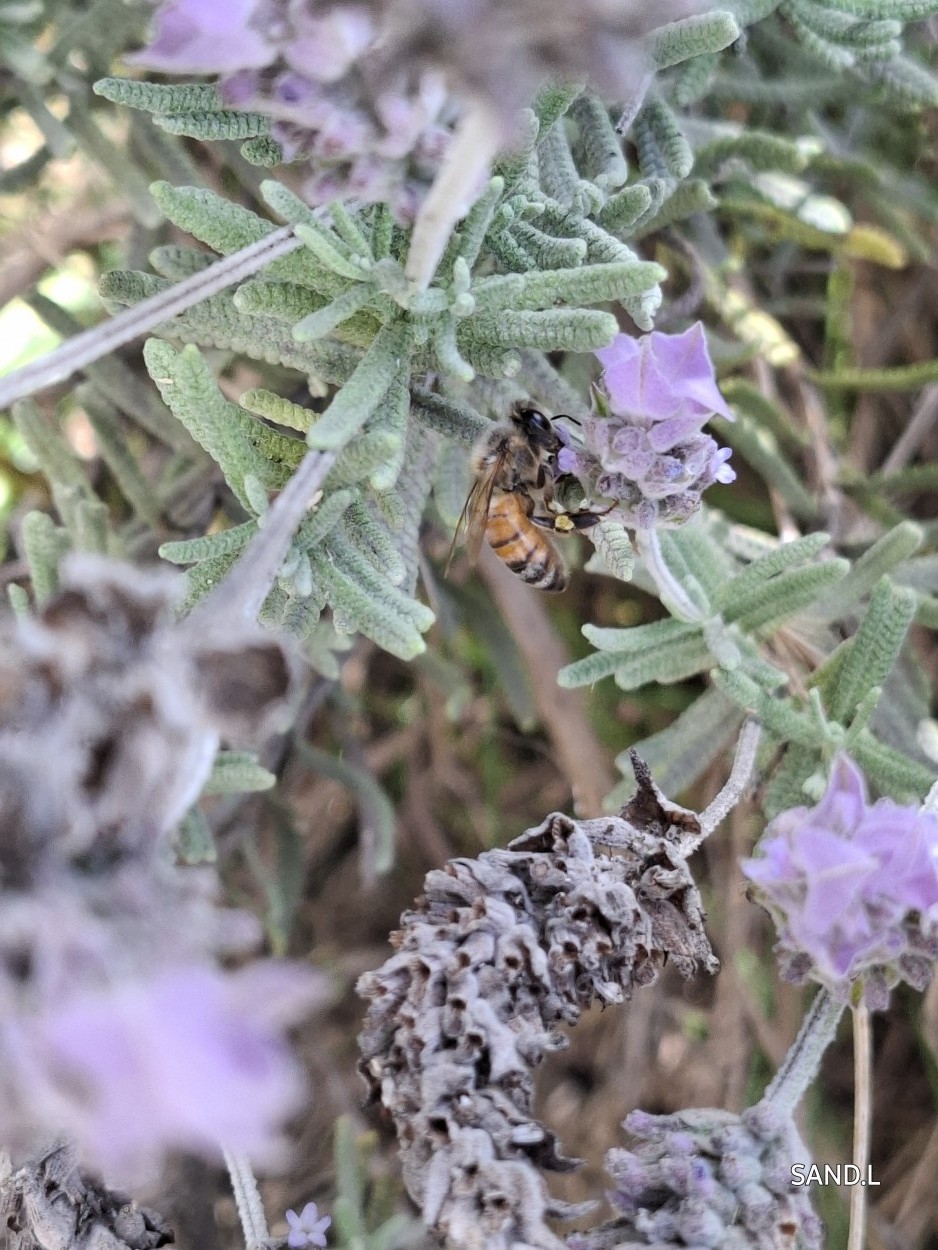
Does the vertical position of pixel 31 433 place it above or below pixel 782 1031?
above

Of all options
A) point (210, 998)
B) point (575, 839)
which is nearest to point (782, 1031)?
point (575, 839)

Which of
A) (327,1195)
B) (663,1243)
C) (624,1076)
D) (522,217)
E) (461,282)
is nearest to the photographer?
(663,1243)

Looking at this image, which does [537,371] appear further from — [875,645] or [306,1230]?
[306,1230]

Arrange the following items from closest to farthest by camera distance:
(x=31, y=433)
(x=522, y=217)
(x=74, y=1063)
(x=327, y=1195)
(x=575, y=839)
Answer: (x=74, y=1063) < (x=575, y=839) < (x=522, y=217) < (x=31, y=433) < (x=327, y=1195)

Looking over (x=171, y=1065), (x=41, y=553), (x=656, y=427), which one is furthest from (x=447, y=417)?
(x=171, y=1065)

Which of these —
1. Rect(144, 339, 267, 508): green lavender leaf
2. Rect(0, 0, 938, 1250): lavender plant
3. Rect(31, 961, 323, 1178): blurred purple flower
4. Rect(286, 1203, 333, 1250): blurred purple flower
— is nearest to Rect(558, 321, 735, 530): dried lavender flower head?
Rect(0, 0, 938, 1250): lavender plant

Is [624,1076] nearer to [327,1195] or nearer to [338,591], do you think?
[327,1195]

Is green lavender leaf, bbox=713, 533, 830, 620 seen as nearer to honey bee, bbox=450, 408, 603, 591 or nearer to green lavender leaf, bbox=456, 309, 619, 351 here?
honey bee, bbox=450, 408, 603, 591
